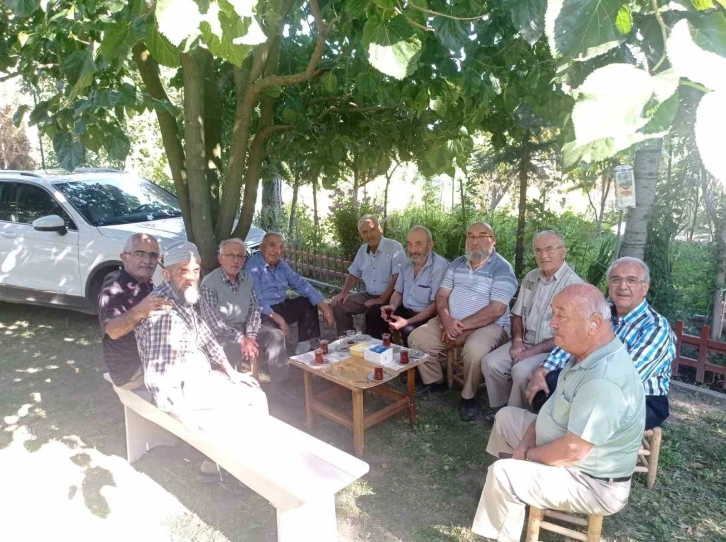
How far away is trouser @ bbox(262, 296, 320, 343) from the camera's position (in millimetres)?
4625

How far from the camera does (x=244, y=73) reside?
3852mm

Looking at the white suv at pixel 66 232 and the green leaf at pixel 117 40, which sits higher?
the green leaf at pixel 117 40

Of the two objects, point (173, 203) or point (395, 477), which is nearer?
point (395, 477)

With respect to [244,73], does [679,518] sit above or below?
below

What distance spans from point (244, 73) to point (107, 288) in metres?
1.98

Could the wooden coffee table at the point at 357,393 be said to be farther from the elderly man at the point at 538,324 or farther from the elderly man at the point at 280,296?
the elderly man at the point at 280,296

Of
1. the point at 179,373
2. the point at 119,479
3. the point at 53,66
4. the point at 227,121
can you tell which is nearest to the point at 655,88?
the point at 179,373

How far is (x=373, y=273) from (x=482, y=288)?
4.45 feet

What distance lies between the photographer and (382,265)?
4.97 metres

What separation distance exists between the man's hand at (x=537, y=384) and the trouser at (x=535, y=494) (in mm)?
870

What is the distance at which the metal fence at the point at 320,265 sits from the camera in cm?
725

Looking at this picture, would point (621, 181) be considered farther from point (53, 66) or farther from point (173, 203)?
point (173, 203)

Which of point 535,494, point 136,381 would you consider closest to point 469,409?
point 535,494

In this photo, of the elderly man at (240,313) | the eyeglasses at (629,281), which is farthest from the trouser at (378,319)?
the eyeglasses at (629,281)
